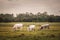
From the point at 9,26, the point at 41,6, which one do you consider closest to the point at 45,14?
the point at 41,6

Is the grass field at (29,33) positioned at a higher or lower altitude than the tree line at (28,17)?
lower

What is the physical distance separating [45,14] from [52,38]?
36 cm

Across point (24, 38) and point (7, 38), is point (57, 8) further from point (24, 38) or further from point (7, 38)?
point (7, 38)

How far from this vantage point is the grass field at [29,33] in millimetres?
2502

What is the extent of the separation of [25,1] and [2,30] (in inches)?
21.2

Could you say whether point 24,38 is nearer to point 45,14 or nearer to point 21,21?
point 21,21

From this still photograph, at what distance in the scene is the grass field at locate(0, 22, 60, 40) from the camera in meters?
2.50

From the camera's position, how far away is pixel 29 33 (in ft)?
8.26

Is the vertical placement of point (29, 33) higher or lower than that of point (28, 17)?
lower

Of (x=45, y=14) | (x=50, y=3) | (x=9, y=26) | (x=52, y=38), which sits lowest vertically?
(x=52, y=38)

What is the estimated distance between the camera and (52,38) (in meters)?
2.51

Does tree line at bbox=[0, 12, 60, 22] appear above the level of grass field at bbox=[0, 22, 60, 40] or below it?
above

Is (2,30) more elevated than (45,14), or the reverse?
(45,14)

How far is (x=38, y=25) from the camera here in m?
2.52
